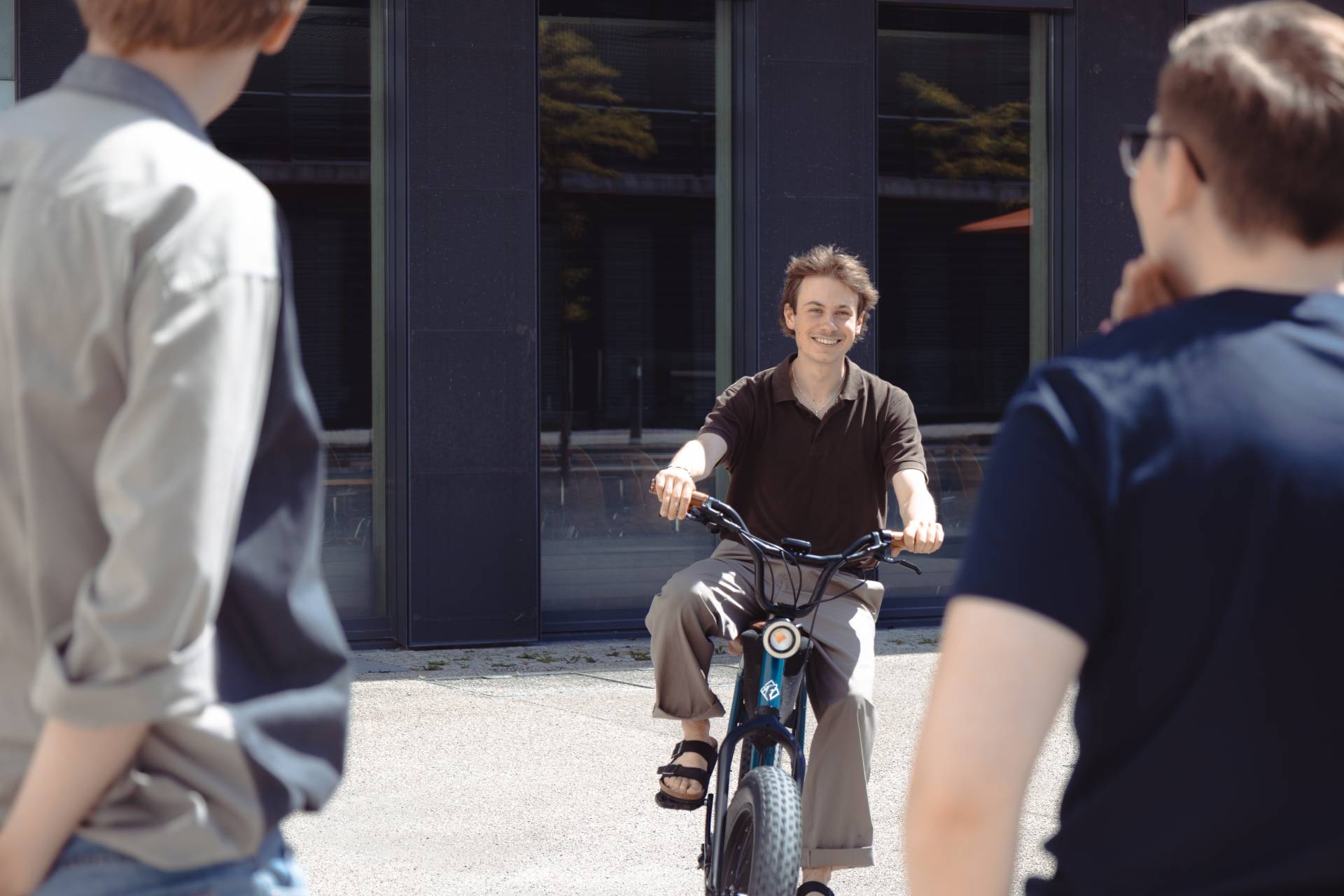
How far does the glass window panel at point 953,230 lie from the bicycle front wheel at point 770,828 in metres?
6.39

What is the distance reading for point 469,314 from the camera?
924 cm

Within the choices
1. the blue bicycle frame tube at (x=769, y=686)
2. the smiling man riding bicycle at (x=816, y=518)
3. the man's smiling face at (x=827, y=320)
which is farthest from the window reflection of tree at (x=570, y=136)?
the blue bicycle frame tube at (x=769, y=686)

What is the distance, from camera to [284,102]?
9.36 meters

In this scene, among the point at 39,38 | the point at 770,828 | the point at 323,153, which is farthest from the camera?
the point at 323,153

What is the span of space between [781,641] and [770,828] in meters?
0.54

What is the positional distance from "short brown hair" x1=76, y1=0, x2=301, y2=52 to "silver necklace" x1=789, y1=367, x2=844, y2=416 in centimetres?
336

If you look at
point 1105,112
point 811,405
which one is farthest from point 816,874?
point 1105,112

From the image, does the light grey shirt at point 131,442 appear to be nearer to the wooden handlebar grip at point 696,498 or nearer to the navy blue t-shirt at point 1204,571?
the navy blue t-shirt at point 1204,571

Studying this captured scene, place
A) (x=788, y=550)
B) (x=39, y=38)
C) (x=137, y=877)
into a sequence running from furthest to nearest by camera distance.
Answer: (x=39, y=38) → (x=788, y=550) → (x=137, y=877)

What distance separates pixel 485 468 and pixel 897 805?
3961 mm

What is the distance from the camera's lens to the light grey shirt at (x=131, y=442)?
1.43m

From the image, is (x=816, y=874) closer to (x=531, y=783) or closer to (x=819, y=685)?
(x=819, y=685)

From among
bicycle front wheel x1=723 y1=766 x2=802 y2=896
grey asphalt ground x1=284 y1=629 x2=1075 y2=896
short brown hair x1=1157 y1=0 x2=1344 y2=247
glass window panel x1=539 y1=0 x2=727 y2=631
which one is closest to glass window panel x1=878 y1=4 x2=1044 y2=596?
glass window panel x1=539 y1=0 x2=727 y2=631

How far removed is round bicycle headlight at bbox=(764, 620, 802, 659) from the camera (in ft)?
13.7
